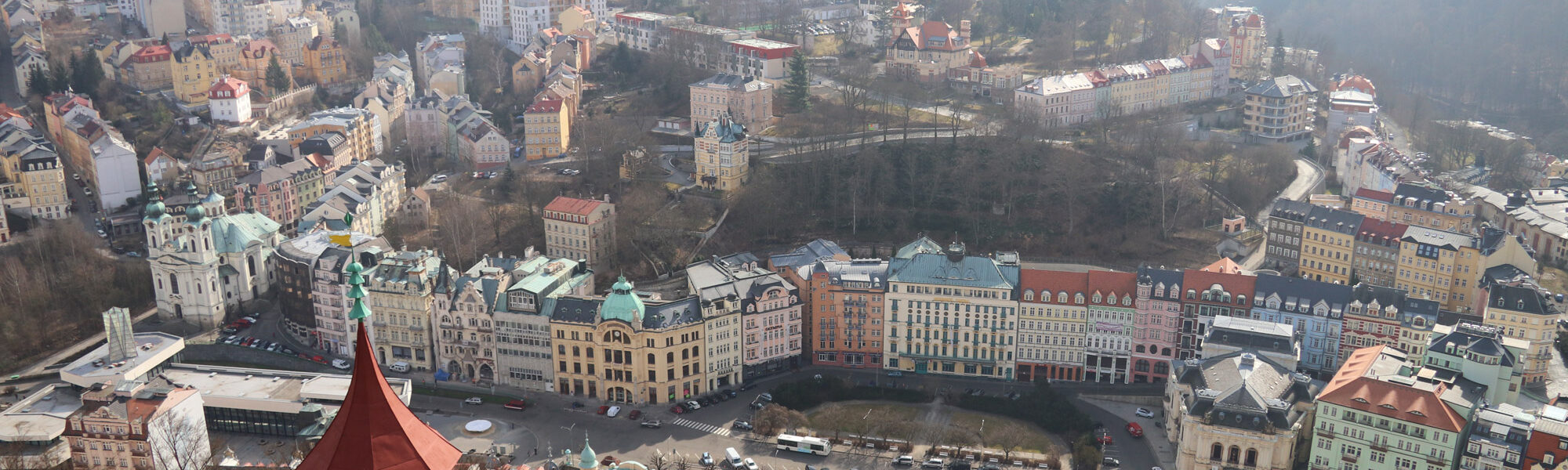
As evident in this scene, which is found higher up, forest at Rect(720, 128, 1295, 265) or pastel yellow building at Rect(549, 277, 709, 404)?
forest at Rect(720, 128, 1295, 265)

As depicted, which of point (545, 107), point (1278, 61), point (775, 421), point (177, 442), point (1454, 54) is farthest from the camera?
point (1454, 54)

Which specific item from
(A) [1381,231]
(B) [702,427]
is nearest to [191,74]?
(B) [702,427]

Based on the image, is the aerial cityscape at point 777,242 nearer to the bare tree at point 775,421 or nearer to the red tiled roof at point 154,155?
the red tiled roof at point 154,155

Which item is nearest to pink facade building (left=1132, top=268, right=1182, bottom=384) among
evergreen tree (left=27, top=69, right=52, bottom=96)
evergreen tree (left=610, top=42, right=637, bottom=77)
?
evergreen tree (left=610, top=42, right=637, bottom=77)

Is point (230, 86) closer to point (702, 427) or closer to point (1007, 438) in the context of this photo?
point (702, 427)

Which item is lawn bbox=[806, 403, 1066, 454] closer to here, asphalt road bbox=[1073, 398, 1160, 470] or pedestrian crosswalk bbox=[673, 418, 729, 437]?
asphalt road bbox=[1073, 398, 1160, 470]

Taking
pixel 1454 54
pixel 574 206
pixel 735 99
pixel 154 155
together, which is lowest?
pixel 574 206

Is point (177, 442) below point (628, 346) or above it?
below
